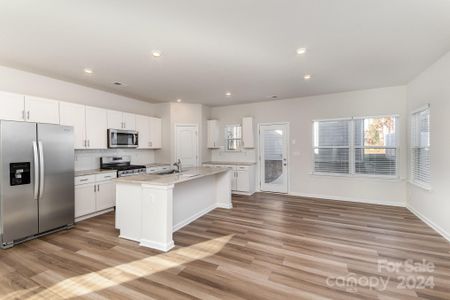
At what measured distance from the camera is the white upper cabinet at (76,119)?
3895mm

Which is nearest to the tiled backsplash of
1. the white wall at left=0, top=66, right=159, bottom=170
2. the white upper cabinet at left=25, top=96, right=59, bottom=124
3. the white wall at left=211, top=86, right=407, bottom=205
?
the white wall at left=0, top=66, right=159, bottom=170

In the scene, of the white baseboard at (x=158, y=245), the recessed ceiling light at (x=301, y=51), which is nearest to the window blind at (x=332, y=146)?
the recessed ceiling light at (x=301, y=51)

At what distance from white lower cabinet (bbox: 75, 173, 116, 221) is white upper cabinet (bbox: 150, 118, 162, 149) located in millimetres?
1647

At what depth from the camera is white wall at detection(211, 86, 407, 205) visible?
4.83m

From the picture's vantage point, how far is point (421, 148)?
160 inches

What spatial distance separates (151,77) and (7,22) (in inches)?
77.5

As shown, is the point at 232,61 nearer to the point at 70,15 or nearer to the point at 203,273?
the point at 70,15

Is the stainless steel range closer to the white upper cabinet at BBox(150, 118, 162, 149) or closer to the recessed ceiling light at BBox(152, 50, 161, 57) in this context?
the white upper cabinet at BBox(150, 118, 162, 149)

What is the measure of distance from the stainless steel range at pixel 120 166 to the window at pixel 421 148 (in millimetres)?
5671

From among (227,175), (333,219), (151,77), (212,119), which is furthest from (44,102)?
(333,219)

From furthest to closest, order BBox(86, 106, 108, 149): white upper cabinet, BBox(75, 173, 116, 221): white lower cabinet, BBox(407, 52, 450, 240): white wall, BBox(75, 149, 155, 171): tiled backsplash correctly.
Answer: BBox(75, 149, 155, 171): tiled backsplash, BBox(86, 106, 108, 149): white upper cabinet, BBox(75, 173, 116, 221): white lower cabinet, BBox(407, 52, 450, 240): white wall

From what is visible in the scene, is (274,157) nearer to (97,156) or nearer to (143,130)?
(143,130)

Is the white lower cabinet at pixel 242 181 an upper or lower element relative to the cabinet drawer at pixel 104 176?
lower

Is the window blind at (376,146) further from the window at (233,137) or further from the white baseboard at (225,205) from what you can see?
the white baseboard at (225,205)
